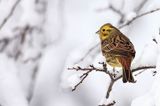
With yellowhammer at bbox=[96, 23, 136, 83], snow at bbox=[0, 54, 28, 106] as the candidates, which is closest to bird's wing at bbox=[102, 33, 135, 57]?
yellowhammer at bbox=[96, 23, 136, 83]

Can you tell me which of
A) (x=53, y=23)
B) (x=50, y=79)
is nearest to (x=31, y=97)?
(x=50, y=79)

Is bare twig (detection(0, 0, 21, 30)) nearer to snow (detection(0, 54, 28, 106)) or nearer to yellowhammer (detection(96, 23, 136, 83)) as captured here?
snow (detection(0, 54, 28, 106))

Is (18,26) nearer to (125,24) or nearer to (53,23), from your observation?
(53,23)

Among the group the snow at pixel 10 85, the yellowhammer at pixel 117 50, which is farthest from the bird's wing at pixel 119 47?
the snow at pixel 10 85

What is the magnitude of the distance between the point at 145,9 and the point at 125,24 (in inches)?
7.5

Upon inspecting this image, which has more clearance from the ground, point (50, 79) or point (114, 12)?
point (114, 12)

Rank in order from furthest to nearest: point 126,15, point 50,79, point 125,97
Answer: point 50,79
point 126,15
point 125,97

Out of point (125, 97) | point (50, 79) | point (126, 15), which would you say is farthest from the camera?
point (50, 79)

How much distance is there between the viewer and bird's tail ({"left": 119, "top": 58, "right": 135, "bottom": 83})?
124cm

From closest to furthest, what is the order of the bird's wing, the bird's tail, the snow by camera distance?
1. the bird's tail
2. the bird's wing
3. the snow

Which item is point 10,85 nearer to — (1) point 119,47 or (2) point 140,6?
(2) point 140,6

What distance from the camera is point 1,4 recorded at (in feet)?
6.70

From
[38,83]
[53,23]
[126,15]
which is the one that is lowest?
[38,83]

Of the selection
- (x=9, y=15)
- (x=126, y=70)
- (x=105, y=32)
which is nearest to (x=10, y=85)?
(x=9, y=15)
